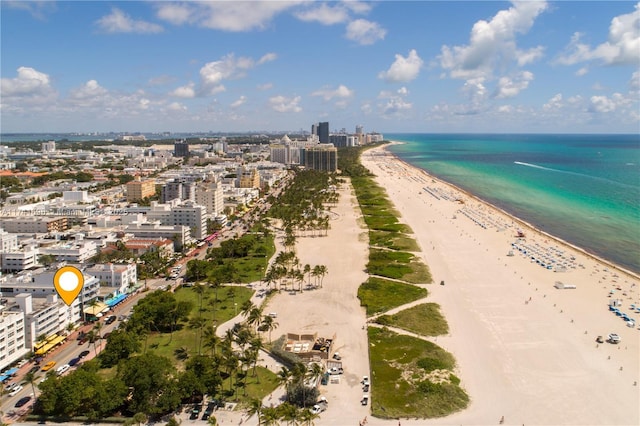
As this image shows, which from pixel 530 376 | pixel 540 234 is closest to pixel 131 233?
pixel 530 376

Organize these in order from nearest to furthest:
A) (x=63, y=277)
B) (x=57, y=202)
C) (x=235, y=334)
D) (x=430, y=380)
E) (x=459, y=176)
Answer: (x=430, y=380), (x=63, y=277), (x=235, y=334), (x=57, y=202), (x=459, y=176)

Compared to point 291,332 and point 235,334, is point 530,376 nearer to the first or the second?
point 291,332

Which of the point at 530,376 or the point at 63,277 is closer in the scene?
the point at 530,376

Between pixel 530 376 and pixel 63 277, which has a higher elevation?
pixel 63 277

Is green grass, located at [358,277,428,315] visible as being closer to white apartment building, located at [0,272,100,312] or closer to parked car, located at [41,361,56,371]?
parked car, located at [41,361,56,371]

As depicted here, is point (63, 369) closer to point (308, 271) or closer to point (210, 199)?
point (308, 271)

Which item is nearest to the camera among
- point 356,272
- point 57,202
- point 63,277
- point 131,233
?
point 63,277

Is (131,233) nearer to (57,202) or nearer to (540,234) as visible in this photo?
(57,202)

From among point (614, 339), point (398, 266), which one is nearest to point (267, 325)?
point (398, 266)
